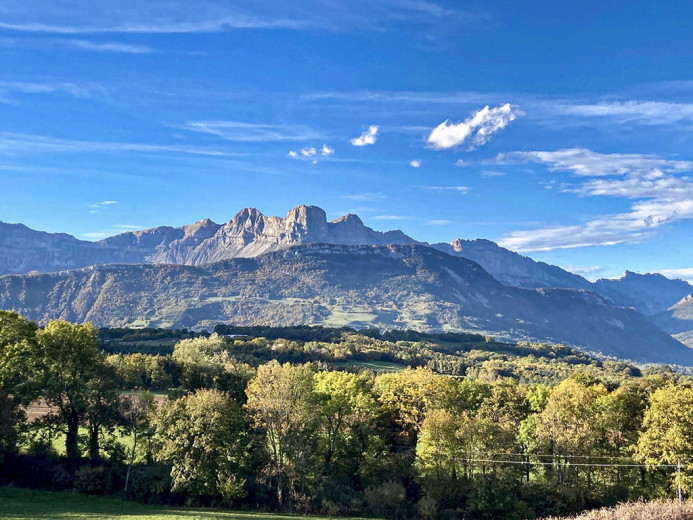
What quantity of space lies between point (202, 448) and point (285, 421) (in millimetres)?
8736

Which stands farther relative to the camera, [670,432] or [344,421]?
[344,421]

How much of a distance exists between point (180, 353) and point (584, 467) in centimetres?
5236

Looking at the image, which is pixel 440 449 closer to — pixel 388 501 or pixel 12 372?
pixel 388 501

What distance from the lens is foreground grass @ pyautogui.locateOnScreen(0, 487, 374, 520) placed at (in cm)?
3388

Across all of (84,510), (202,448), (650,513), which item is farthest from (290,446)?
(650,513)

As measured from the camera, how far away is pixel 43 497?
40.0 m

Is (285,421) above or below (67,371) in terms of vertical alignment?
below

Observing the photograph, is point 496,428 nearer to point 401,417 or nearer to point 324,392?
point 401,417

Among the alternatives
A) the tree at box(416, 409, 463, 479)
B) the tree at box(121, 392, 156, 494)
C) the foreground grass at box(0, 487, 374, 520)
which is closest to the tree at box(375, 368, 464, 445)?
the tree at box(416, 409, 463, 479)

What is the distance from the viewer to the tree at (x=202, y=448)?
45219 mm

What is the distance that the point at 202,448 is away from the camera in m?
46.6

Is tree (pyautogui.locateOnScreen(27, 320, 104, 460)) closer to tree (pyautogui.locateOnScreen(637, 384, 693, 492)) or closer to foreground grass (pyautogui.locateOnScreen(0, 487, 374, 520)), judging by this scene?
foreground grass (pyautogui.locateOnScreen(0, 487, 374, 520))

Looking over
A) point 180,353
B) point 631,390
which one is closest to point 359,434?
point 180,353

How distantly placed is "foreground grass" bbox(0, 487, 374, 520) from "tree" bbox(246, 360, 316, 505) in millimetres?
5322
